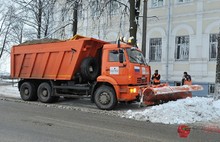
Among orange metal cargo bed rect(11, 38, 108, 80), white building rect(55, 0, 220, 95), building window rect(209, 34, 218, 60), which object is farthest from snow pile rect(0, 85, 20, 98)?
building window rect(209, 34, 218, 60)

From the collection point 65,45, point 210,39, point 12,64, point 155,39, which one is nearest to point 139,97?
point 65,45

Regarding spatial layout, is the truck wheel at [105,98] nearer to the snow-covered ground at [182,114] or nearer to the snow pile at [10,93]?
the snow-covered ground at [182,114]

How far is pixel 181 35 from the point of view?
81.0ft

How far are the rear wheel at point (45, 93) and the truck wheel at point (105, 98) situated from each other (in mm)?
2888

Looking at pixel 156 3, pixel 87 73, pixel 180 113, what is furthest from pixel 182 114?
pixel 156 3

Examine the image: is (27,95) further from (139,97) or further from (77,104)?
(139,97)

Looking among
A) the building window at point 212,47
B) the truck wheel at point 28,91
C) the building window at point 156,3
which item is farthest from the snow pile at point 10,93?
the building window at point 212,47

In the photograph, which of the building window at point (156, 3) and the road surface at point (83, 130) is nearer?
the road surface at point (83, 130)

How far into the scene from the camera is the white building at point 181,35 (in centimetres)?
2297

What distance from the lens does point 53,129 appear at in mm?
9047

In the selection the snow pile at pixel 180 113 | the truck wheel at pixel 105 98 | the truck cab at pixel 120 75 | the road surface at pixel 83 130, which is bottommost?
the road surface at pixel 83 130

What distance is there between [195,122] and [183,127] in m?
A: 0.92

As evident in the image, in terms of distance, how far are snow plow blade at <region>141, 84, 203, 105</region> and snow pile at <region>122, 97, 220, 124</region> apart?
0.81 m

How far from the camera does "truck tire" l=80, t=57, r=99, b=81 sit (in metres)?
14.4
